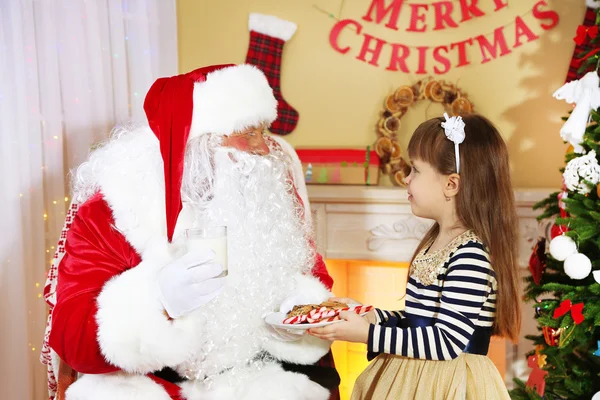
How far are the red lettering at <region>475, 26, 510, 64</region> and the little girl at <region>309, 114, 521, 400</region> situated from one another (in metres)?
1.59

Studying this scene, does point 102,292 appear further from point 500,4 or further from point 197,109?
point 500,4

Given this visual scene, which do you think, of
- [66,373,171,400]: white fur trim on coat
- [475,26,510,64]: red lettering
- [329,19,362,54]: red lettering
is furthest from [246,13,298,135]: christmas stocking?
[66,373,171,400]: white fur trim on coat

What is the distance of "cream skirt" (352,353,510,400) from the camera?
178 centimetres

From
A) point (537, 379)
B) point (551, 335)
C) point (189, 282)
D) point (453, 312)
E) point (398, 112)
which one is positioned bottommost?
point (537, 379)

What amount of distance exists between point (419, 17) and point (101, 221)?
234 centimetres

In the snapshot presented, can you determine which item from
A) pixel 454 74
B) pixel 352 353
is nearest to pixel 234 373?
pixel 352 353

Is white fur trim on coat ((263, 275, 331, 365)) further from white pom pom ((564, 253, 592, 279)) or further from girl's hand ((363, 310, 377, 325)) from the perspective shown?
white pom pom ((564, 253, 592, 279))

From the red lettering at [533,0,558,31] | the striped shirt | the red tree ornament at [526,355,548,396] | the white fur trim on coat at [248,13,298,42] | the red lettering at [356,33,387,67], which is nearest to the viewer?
the striped shirt

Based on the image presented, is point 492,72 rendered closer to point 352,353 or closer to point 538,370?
point 538,370

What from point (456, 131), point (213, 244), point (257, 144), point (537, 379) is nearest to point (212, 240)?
point (213, 244)

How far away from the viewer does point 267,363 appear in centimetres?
193

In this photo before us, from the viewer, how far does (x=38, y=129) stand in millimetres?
2379

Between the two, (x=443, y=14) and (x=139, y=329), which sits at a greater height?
(x=443, y=14)

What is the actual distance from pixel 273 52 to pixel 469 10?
120 centimetres
